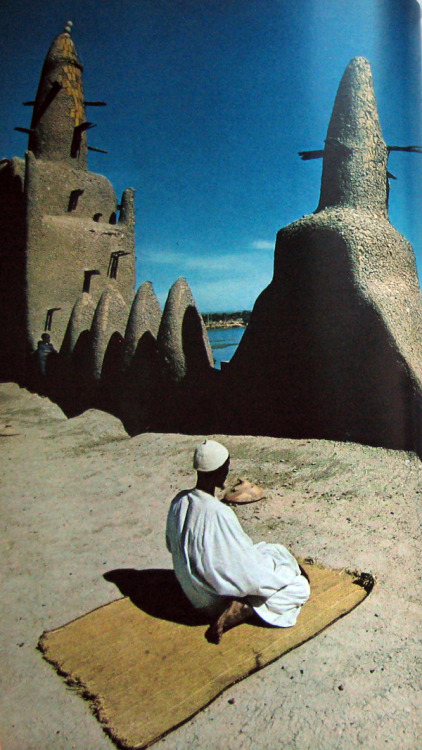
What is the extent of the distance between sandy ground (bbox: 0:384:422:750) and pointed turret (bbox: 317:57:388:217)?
6.81 ft

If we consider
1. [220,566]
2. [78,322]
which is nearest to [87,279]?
[78,322]

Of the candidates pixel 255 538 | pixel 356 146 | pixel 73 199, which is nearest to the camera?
pixel 255 538

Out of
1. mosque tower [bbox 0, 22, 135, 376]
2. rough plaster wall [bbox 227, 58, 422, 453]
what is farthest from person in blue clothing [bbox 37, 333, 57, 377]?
rough plaster wall [bbox 227, 58, 422, 453]

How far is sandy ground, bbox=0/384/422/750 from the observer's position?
1587 mm

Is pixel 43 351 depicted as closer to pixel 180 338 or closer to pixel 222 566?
pixel 180 338

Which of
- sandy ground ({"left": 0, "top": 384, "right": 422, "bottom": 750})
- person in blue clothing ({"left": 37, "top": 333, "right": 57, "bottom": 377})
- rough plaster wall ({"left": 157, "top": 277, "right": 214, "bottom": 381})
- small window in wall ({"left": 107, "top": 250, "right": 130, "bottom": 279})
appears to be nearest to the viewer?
sandy ground ({"left": 0, "top": 384, "right": 422, "bottom": 750})

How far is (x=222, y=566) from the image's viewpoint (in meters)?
1.97

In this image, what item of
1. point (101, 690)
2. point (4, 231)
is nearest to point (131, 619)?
point (101, 690)

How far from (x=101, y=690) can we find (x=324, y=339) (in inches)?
119

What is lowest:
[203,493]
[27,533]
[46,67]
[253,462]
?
[27,533]

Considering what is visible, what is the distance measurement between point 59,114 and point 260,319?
18.8ft

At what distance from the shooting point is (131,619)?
2.17m

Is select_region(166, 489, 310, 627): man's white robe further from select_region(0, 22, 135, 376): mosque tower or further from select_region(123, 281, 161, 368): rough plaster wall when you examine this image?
select_region(0, 22, 135, 376): mosque tower

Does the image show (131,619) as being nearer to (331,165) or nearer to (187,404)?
(187,404)
